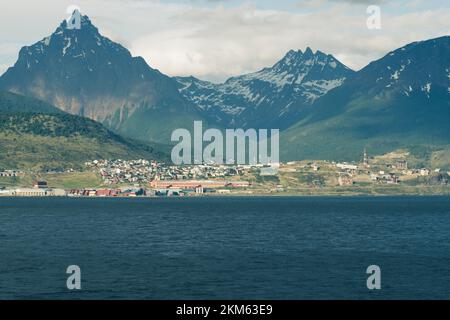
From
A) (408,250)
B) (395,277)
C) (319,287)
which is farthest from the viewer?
(408,250)
